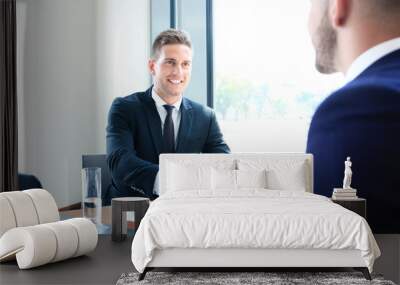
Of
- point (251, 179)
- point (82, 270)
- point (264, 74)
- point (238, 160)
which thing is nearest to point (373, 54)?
point (264, 74)

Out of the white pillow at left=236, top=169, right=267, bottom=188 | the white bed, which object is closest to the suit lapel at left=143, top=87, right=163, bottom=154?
the white pillow at left=236, top=169, right=267, bottom=188

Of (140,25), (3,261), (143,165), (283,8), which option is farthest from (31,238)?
(283,8)

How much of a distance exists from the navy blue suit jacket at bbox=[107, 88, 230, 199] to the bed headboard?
24 centimetres

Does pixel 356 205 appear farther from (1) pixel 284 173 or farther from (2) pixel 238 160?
(2) pixel 238 160

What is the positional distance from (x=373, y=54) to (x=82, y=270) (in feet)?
12.3

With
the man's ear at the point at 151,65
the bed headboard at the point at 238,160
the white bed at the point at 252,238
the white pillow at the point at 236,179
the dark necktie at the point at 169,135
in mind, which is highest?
the man's ear at the point at 151,65

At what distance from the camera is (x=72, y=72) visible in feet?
24.6

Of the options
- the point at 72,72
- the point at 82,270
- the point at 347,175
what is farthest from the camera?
the point at 72,72

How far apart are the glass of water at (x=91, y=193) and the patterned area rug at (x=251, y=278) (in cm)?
209

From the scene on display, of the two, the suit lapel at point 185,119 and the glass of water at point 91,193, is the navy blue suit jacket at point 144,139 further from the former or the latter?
the glass of water at point 91,193

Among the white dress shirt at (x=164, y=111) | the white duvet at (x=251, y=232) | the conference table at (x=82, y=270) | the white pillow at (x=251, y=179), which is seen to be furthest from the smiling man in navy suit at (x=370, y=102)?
the conference table at (x=82, y=270)

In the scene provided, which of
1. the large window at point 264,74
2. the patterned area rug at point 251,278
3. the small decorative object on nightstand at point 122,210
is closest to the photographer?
the patterned area rug at point 251,278

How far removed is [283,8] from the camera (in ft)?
24.2

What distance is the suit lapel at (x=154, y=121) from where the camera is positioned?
290 inches
